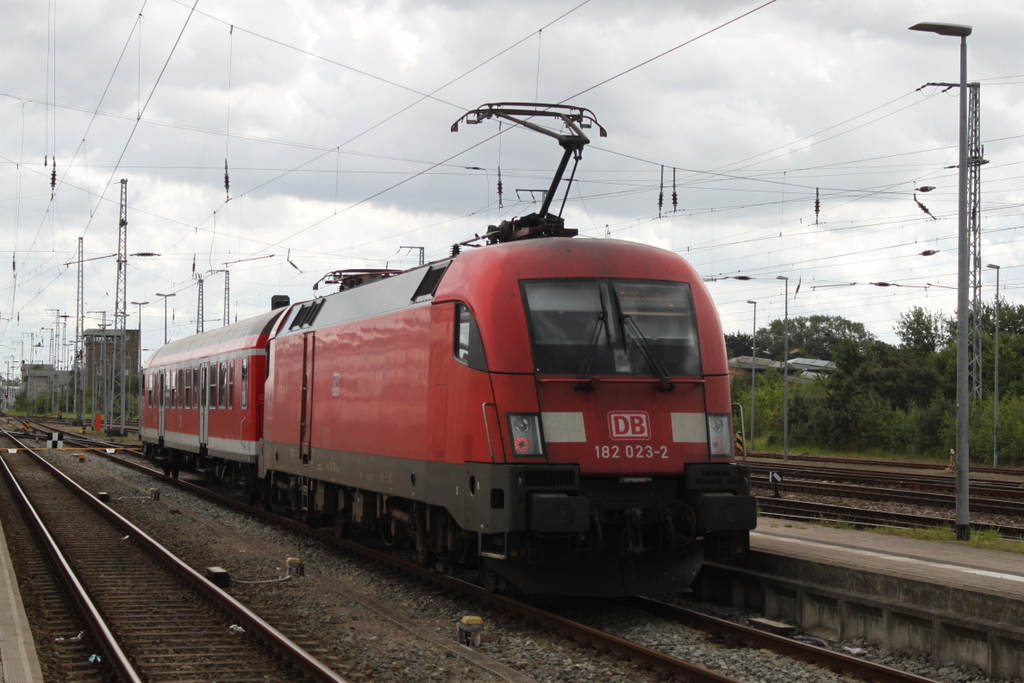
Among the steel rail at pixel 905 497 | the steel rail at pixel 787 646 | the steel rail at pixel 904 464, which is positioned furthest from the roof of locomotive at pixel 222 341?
the steel rail at pixel 904 464

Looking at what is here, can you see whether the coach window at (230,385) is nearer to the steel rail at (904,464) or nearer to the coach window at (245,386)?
the coach window at (245,386)

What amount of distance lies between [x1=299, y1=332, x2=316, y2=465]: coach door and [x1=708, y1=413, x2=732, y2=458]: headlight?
754 centimetres

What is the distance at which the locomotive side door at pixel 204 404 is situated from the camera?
2419cm

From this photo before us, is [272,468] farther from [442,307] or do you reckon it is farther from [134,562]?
[442,307]

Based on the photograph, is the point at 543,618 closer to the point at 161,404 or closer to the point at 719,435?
the point at 719,435

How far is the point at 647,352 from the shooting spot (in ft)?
33.8

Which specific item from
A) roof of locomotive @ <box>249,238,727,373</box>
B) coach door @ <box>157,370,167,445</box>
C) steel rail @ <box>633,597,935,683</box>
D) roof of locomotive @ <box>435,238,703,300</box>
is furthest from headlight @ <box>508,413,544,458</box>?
coach door @ <box>157,370,167,445</box>

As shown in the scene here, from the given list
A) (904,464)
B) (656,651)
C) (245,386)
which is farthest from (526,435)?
(904,464)

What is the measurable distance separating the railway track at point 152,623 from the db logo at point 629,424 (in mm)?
3428

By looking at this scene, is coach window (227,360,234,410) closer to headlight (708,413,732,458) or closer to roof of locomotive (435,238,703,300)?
roof of locomotive (435,238,703,300)

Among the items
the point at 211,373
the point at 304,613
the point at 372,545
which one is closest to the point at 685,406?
the point at 304,613

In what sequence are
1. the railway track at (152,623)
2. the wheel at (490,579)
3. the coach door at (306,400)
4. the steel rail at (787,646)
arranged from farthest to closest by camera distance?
the coach door at (306,400) → the wheel at (490,579) → the railway track at (152,623) → the steel rail at (787,646)

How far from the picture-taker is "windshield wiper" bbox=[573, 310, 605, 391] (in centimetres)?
994

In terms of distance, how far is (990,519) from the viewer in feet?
61.5
